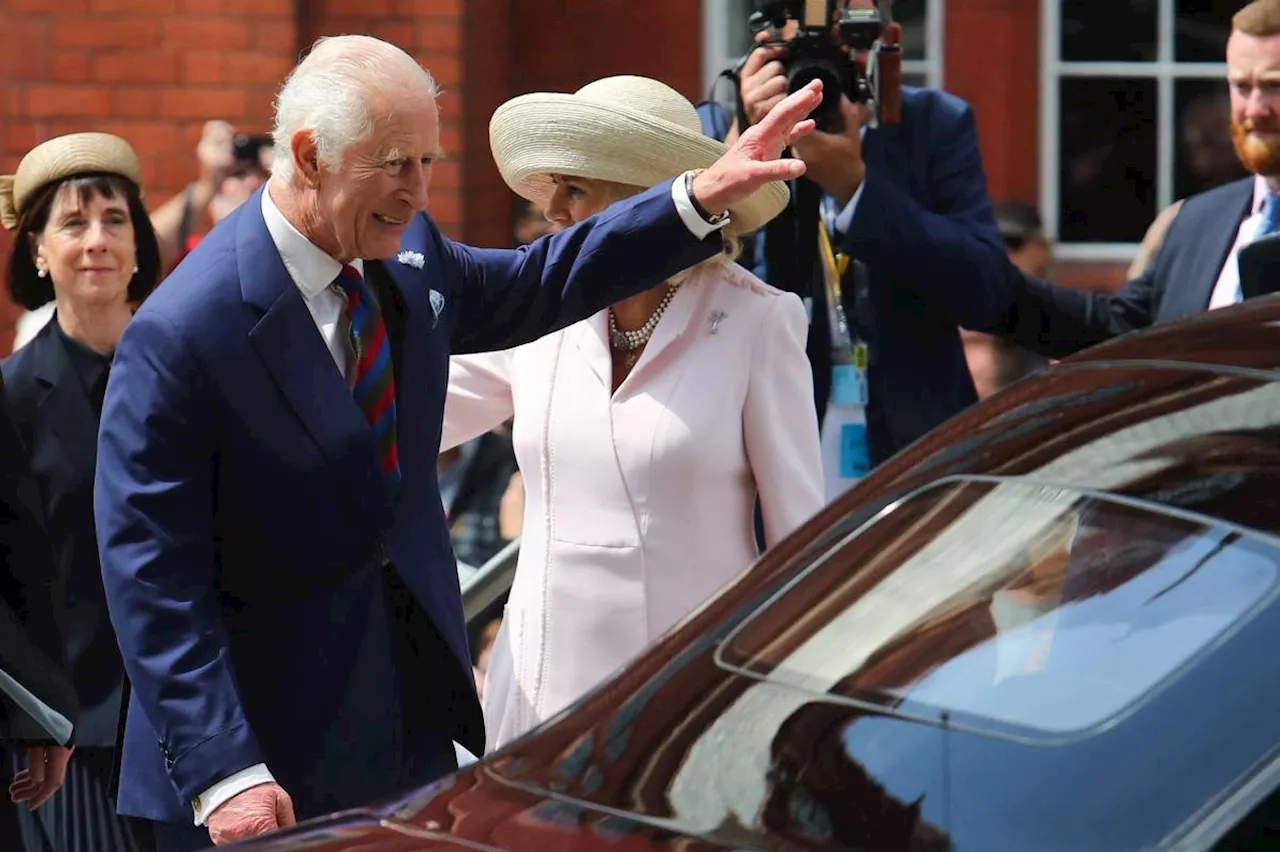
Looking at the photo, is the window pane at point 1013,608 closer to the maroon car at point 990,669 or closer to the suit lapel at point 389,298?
the maroon car at point 990,669

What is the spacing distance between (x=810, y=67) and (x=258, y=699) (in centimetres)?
184

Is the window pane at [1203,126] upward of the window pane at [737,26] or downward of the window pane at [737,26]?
downward

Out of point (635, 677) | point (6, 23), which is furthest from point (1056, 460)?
point (6, 23)

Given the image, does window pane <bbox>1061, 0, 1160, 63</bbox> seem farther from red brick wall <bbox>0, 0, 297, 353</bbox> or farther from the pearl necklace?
the pearl necklace

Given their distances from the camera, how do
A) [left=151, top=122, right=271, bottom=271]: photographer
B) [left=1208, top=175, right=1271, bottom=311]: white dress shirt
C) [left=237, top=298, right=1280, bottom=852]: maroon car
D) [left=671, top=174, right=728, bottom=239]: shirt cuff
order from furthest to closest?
[left=151, top=122, right=271, bottom=271]: photographer
[left=1208, top=175, right=1271, bottom=311]: white dress shirt
[left=671, top=174, right=728, bottom=239]: shirt cuff
[left=237, top=298, right=1280, bottom=852]: maroon car

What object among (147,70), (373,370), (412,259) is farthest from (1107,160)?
(373,370)

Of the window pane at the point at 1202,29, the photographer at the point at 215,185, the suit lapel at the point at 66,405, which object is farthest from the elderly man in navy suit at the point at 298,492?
the window pane at the point at 1202,29

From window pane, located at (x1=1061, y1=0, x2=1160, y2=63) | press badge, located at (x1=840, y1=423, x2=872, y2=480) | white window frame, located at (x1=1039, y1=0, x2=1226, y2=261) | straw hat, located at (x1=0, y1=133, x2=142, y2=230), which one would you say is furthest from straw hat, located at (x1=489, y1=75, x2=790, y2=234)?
window pane, located at (x1=1061, y1=0, x2=1160, y2=63)

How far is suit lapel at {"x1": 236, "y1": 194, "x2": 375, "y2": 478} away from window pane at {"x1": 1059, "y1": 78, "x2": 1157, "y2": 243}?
6739 millimetres

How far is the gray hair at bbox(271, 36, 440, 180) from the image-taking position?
10.1ft

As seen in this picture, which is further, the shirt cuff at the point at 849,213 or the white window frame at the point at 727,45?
the white window frame at the point at 727,45

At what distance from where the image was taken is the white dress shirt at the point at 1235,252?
4.65 metres

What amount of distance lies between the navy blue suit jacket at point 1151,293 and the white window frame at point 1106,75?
14.7ft

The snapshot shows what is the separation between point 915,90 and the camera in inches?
186
